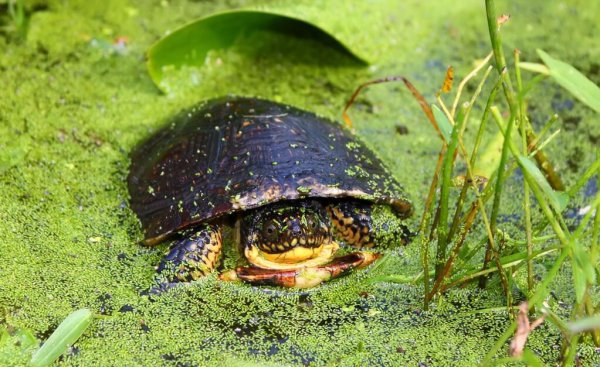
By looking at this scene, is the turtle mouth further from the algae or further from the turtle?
the algae

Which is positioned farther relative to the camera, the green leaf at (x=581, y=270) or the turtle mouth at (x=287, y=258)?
the turtle mouth at (x=287, y=258)

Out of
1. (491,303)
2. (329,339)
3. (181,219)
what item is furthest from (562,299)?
(181,219)

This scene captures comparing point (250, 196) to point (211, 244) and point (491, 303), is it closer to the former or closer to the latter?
point (211, 244)

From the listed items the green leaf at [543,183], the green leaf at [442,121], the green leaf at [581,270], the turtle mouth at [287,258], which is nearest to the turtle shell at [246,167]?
the turtle mouth at [287,258]

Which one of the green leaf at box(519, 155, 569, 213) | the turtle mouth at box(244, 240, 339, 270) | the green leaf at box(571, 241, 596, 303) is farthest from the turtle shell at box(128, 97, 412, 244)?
the green leaf at box(571, 241, 596, 303)

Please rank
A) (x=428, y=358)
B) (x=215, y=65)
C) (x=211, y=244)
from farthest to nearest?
(x=215, y=65)
(x=211, y=244)
(x=428, y=358)

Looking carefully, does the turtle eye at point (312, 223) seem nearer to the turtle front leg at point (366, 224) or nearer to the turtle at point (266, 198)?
the turtle at point (266, 198)

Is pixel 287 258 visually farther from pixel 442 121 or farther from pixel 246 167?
pixel 442 121
